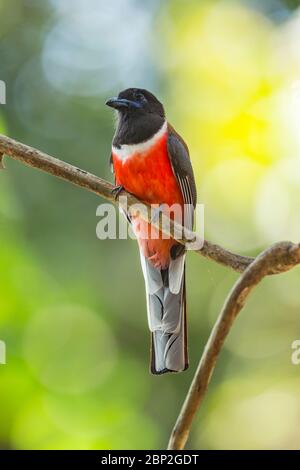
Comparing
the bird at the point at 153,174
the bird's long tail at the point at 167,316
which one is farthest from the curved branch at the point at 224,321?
the bird at the point at 153,174

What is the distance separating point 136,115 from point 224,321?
7.81 feet

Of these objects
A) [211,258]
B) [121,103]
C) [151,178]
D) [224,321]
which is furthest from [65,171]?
[121,103]

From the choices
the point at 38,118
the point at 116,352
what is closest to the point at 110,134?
the point at 38,118

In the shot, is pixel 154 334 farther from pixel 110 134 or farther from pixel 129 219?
pixel 110 134

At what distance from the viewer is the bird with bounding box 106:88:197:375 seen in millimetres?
3982

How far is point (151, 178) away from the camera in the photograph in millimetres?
4012

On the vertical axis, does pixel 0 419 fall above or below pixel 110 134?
below

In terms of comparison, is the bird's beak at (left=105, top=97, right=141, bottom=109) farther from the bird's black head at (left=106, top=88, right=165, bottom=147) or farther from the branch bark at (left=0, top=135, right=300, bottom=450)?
the branch bark at (left=0, top=135, right=300, bottom=450)

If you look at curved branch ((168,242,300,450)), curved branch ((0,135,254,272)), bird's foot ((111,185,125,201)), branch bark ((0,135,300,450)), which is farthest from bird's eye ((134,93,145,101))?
A: curved branch ((168,242,300,450))

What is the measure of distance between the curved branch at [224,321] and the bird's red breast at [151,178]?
1.90 meters

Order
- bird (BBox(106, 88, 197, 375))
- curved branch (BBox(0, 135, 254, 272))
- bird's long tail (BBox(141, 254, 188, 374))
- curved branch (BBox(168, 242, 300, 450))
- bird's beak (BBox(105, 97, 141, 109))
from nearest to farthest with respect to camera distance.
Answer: curved branch (BBox(168, 242, 300, 450)), curved branch (BBox(0, 135, 254, 272)), bird's long tail (BBox(141, 254, 188, 374)), bird (BBox(106, 88, 197, 375)), bird's beak (BBox(105, 97, 141, 109))

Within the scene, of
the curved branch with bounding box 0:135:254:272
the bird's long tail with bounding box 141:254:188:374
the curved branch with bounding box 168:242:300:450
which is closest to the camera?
the curved branch with bounding box 168:242:300:450
